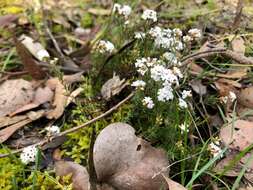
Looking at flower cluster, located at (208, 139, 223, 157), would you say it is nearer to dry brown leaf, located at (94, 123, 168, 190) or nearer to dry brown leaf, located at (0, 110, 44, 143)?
dry brown leaf, located at (94, 123, 168, 190)

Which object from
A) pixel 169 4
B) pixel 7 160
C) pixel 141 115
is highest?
pixel 169 4

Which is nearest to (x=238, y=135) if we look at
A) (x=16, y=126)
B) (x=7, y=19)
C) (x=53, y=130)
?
(x=53, y=130)

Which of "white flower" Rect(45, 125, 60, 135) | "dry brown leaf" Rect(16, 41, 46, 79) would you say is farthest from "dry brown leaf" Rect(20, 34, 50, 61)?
"white flower" Rect(45, 125, 60, 135)

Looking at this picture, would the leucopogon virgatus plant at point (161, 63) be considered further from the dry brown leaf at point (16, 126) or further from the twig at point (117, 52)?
Result: the dry brown leaf at point (16, 126)

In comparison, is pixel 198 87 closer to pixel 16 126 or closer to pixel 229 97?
pixel 229 97

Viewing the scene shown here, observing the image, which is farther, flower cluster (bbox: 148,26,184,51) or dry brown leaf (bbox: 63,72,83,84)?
dry brown leaf (bbox: 63,72,83,84)

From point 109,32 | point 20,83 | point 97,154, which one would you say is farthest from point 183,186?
point 109,32

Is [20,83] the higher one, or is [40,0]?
[40,0]

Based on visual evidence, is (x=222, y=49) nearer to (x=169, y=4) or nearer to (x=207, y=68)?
(x=207, y=68)
